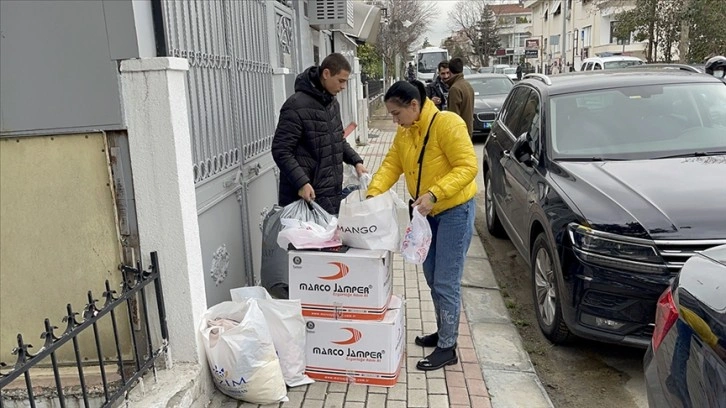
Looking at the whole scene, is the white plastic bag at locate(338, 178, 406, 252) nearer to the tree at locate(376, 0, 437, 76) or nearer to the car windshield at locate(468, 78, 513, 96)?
the car windshield at locate(468, 78, 513, 96)

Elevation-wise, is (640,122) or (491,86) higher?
(491,86)

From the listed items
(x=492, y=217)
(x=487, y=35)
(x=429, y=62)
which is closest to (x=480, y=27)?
(x=487, y=35)

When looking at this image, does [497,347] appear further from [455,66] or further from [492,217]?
[455,66]

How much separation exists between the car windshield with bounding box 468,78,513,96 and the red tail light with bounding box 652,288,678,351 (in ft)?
43.4

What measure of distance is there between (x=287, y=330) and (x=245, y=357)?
0.31 metres

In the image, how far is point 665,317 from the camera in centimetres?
230

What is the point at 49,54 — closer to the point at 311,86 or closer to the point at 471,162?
the point at 311,86

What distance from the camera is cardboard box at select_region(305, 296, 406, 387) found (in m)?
3.42

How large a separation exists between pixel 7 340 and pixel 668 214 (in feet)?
12.3

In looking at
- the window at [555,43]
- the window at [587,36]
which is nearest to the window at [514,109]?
the window at [587,36]

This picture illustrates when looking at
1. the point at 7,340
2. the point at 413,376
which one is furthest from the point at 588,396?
the point at 7,340

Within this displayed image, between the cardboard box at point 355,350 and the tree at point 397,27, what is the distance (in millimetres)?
21952

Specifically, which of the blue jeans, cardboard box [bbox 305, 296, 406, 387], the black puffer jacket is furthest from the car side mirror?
cardboard box [bbox 305, 296, 406, 387]

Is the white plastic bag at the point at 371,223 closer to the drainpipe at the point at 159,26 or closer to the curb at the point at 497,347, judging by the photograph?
the curb at the point at 497,347
